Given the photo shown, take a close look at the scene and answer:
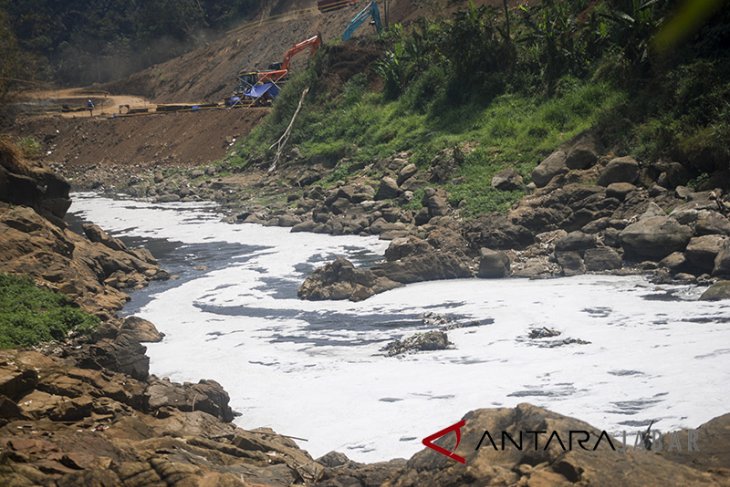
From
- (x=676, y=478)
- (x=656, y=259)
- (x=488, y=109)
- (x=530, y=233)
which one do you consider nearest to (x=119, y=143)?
(x=488, y=109)

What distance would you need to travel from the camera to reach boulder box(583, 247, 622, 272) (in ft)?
76.6

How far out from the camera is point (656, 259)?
2300cm

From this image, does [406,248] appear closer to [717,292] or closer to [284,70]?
[717,292]

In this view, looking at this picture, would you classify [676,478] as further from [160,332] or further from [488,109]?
[488,109]

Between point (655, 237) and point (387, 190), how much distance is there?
44.9 feet

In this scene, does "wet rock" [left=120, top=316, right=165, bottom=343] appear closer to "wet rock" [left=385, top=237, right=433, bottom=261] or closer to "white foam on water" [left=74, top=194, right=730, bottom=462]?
"white foam on water" [left=74, top=194, right=730, bottom=462]

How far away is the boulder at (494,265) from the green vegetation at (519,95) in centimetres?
522

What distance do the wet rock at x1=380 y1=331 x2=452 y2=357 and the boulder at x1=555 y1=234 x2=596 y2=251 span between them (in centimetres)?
651

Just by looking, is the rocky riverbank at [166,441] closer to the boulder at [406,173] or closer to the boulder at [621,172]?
the boulder at [621,172]

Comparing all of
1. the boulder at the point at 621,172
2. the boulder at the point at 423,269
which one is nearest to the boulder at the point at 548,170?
the boulder at the point at 621,172

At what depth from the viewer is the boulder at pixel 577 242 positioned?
24.3 metres

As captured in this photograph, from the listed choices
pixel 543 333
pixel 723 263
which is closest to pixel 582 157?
pixel 723 263

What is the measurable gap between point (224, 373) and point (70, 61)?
8239 centimetres

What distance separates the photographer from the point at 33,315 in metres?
19.1
